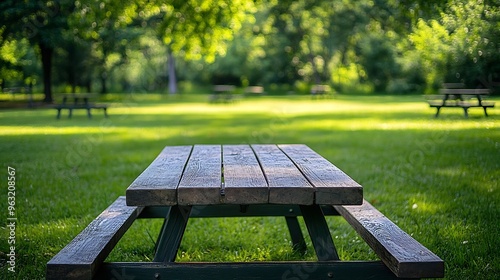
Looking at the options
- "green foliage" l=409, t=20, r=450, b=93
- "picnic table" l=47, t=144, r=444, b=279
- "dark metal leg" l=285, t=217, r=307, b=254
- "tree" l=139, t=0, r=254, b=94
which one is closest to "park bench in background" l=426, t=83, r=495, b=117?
"green foliage" l=409, t=20, r=450, b=93

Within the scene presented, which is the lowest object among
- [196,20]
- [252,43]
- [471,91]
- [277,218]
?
[277,218]

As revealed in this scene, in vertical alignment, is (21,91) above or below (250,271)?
below

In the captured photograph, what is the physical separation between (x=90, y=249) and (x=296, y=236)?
1963mm

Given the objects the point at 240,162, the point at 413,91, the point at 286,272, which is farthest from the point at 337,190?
the point at 413,91

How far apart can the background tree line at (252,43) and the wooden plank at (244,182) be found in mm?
3070

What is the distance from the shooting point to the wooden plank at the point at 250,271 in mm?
2410

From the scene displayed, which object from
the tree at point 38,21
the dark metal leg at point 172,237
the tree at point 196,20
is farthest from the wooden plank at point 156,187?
the tree at point 196,20

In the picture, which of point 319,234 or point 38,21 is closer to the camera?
point 319,234

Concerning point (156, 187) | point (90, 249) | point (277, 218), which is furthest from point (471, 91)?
point (90, 249)

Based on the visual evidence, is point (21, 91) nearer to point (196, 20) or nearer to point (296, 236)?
point (196, 20)

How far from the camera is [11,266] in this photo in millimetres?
3572

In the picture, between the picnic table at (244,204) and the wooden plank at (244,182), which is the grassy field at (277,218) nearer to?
the wooden plank at (244,182)

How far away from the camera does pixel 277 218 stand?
5.11m

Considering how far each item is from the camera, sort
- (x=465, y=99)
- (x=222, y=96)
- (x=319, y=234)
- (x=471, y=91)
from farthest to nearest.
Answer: (x=222, y=96)
(x=465, y=99)
(x=471, y=91)
(x=319, y=234)
